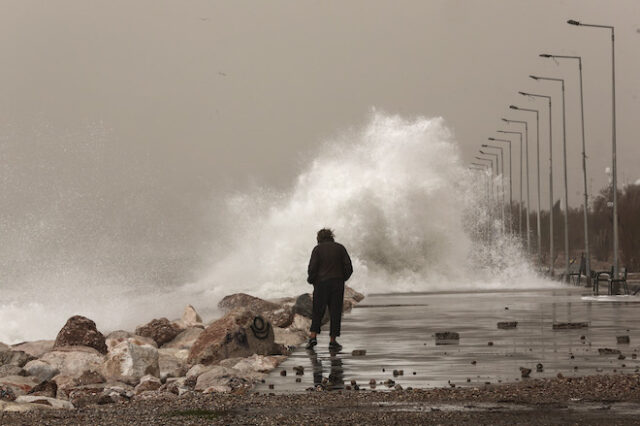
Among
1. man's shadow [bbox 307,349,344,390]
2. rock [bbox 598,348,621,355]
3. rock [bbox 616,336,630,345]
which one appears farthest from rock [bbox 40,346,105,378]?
rock [bbox 616,336,630,345]

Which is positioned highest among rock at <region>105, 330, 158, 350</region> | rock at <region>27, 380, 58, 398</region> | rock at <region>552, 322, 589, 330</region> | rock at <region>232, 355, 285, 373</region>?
rock at <region>552, 322, 589, 330</region>

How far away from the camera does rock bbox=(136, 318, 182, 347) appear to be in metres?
26.5

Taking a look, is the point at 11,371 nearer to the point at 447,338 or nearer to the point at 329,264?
the point at 329,264

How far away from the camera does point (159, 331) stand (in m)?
→ 26.8

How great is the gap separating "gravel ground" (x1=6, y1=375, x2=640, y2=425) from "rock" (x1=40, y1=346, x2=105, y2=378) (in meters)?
5.55

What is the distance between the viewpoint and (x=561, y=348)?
19.9 m

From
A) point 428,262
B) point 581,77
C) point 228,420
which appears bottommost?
point 228,420

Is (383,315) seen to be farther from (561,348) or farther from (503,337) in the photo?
(561,348)

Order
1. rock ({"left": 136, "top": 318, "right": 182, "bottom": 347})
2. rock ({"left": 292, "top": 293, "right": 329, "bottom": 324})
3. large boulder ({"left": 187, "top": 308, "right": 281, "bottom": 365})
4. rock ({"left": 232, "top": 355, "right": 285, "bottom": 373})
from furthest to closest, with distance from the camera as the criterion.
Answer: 1. rock ({"left": 292, "top": 293, "right": 329, "bottom": 324})
2. rock ({"left": 136, "top": 318, "right": 182, "bottom": 347})
3. large boulder ({"left": 187, "top": 308, "right": 281, "bottom": 365})
4. rock ({"left": 232, "top": 355, "right": 285, "bottom": 373})

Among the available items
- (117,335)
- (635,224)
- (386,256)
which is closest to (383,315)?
(117,335)

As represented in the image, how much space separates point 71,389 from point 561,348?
23.9 ft

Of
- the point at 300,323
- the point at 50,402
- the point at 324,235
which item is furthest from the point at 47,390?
the point at 300,323

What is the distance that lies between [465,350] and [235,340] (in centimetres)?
335

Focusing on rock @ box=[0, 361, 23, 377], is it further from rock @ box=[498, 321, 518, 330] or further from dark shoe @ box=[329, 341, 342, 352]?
rock @ box=[498, 321, 518, 330]
